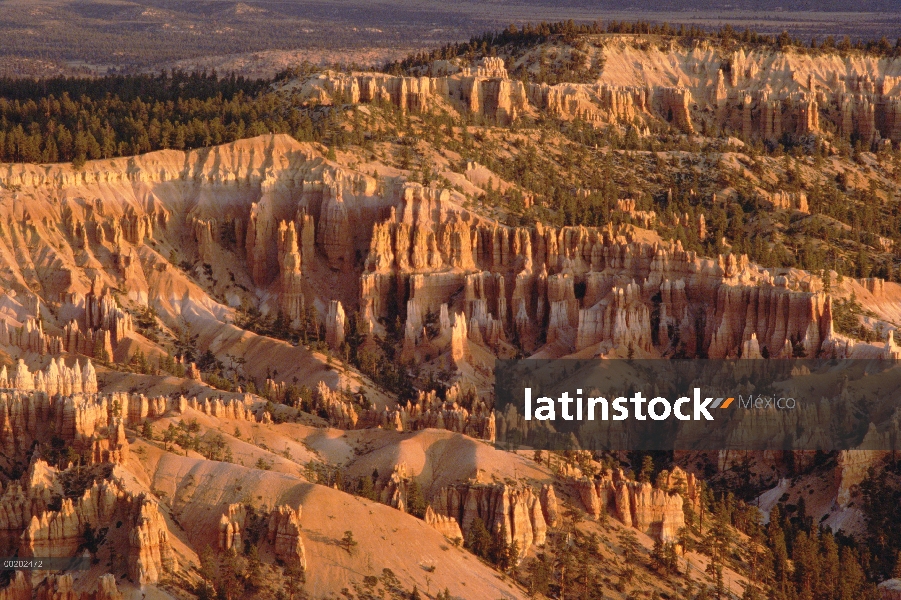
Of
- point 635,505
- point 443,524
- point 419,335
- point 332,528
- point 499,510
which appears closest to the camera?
point 332,528

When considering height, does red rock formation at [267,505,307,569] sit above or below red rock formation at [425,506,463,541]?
above

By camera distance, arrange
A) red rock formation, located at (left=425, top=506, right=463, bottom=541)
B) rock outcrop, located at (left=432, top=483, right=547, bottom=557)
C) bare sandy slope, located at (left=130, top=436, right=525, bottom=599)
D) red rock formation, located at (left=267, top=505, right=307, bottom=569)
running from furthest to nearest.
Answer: rock outcrop, located at (left=432, top=483, right=547, bottom=557) → red rock formation, located at (left=425, top=506, right=463, bottom=541) → bare sandy slope, located at (left=130, top=436, right=525, bottom=599) → red rock formation, located at (left=267, top=505, right=307, bottom=569)

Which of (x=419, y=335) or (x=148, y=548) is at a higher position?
(x=148, y=548)

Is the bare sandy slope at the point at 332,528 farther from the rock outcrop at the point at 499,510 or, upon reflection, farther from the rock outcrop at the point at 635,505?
the rock outcrop at the point at 635,505

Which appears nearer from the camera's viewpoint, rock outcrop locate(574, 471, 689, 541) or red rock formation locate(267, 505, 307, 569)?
red rock formation locate(267, 505, 307, 569)

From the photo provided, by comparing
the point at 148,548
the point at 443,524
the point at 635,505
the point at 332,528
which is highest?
the point at 148,548

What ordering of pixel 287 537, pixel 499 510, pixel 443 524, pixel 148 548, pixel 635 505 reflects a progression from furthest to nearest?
1. pixel 635 505
2. pixel 499 510
3. pixel 443 524
4. pixel 287 537
5. pixel 148 548

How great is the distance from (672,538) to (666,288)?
137ft

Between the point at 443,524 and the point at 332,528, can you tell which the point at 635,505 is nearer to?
the point at 443,524

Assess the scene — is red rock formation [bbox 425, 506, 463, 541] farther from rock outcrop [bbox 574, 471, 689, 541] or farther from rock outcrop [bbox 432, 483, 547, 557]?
rock outcrop [bbox 574, 471, 689, 541]

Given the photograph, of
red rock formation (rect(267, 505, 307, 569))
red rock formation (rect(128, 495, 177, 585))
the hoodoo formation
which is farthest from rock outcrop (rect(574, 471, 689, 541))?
red rock formation (rect(128, 495, 177, 585))

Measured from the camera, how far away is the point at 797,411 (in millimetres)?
130625

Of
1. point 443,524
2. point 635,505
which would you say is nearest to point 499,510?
point 443,524

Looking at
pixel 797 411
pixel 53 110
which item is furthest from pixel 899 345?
pixel 53 110
